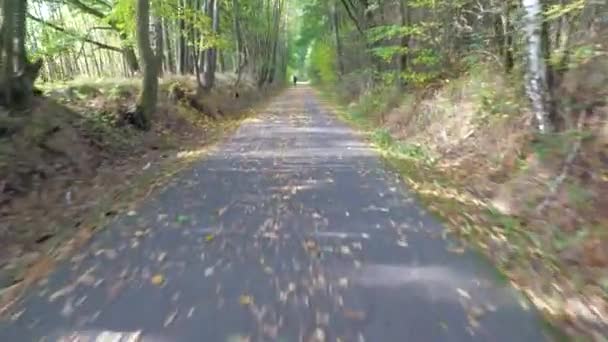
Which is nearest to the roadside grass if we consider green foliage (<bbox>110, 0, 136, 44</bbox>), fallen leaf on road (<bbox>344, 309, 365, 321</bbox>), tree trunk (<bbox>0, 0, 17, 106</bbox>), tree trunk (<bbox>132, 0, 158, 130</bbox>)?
fallen leaf on road (<bbox>344, 309, 365, 321</bbox>)

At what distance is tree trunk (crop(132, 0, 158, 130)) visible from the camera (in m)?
13.2

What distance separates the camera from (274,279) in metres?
4.78

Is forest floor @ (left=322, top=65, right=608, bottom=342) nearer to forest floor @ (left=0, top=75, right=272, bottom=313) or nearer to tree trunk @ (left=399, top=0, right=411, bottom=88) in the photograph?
forest floor @ (left=0, top=75, right=272, bottom=313)

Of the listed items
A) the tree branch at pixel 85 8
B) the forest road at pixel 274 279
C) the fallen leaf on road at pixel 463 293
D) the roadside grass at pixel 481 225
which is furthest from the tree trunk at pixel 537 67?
the tree branch at pixel 85 8

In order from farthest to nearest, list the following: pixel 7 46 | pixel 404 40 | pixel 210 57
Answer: pixel 210 57, pixel 404 40, pixel 7 46

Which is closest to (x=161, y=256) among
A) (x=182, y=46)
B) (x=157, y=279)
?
(x=157, y=279)

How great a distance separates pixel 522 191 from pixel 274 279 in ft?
14.1

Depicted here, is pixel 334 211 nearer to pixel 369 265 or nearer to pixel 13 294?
pixel 369 265

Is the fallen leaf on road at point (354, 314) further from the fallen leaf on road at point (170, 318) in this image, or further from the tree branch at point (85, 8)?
the tree branch at point (85, 8)

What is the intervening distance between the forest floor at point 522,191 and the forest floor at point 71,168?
4.59m

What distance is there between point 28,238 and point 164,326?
10.6 ft

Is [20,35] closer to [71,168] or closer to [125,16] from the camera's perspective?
[71,168]

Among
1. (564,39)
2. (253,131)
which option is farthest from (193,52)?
(564,39)

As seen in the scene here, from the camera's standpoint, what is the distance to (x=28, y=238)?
621cm
